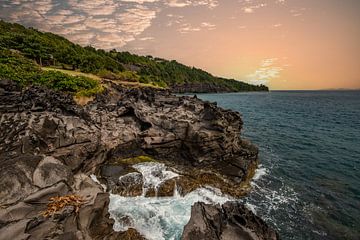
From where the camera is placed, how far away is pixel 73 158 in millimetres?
21031

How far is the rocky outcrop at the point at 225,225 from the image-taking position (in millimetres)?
12375

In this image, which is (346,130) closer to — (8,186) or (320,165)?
(320,165)

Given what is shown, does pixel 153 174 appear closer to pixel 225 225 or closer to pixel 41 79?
pixel 225 225

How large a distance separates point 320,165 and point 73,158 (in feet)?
106

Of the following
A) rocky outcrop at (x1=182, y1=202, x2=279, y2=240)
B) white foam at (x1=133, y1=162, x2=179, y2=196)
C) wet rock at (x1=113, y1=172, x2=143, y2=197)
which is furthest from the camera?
white foam at (x1=133, y1=162, x2=179, y2=196)

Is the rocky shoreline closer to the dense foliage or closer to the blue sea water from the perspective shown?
the blue sea water

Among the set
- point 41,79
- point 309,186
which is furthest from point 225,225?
point 41,79

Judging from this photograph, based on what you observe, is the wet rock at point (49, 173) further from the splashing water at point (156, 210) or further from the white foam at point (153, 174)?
the white foam at point (153, 174)

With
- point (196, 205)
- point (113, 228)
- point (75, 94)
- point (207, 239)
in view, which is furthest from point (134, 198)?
point (75, 94)

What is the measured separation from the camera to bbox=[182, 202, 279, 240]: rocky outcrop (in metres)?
12.4

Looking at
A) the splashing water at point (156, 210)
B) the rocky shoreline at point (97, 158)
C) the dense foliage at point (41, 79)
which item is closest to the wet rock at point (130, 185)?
the rocky shoreline at point (97, 158)

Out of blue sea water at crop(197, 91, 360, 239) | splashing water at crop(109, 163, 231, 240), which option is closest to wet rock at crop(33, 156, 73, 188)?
splashing water at crop(109, 163, 231, 240)

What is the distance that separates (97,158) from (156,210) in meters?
9.55

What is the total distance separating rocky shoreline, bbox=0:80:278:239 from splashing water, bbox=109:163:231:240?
2.55 ft
